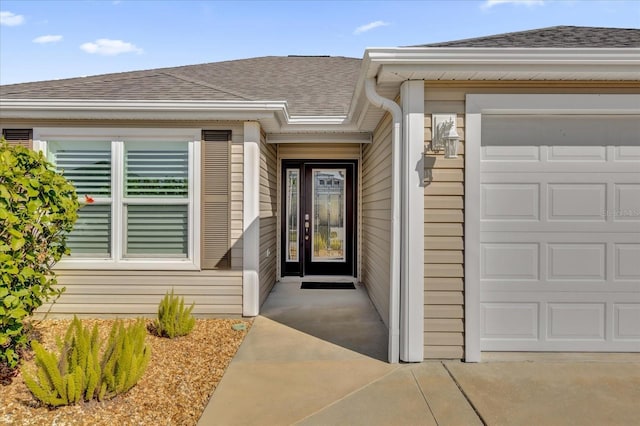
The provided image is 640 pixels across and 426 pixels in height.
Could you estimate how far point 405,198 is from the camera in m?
3.12

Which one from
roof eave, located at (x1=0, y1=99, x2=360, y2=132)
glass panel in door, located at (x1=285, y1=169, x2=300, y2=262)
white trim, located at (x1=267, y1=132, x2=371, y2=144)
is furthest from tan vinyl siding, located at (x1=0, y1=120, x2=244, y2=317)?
glass panel in door, located at (x1=285, y1=169, x2=300, y2=262)

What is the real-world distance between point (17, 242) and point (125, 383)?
4.14ft

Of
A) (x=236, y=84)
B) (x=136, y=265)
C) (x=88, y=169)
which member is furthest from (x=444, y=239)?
(x=236, y=84)

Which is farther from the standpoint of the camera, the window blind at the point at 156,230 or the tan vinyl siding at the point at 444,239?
the window blind at the point at 156,230

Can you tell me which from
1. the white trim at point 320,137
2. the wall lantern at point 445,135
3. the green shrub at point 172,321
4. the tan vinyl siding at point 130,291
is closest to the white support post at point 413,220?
the wall lantern at point 445,135

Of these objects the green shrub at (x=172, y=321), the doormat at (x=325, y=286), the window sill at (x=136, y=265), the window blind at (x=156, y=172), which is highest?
the window blind at (x=156, y=172)

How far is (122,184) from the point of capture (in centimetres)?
438

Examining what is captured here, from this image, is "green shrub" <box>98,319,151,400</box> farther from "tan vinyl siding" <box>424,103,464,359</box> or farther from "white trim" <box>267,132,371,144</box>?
"white trim" <box>267,132,371,144</box>

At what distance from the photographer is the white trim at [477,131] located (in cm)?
312

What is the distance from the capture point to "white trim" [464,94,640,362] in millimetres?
3117

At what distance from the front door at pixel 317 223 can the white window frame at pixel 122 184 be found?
2.49 metres

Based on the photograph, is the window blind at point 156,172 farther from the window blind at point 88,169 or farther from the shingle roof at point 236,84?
the shingle roof at point 236,84

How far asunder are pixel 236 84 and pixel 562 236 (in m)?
5.70

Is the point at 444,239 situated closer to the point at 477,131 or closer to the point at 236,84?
the point at 477,131
